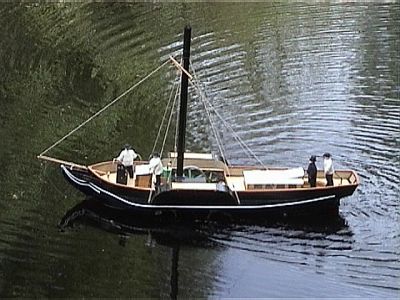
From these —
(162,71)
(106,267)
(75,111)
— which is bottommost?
(106,267)

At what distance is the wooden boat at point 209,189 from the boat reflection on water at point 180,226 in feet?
0.99

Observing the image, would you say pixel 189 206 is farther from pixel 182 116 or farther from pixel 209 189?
pixel 182 116

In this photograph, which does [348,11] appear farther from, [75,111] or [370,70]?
[75,111]

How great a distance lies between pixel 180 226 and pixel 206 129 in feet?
25.3

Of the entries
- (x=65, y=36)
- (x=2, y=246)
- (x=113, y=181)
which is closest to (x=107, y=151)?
(x=113, y=181)

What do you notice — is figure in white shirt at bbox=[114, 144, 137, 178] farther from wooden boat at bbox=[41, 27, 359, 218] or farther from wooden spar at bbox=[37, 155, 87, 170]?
wooden spar at bbox=[37, 155, 87, 170]

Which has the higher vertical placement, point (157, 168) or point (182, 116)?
point (182, 116)

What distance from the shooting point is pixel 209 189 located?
2633 cm

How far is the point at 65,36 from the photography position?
4456cm

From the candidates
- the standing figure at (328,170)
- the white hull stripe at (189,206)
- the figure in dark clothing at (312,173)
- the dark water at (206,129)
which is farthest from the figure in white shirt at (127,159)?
the standing figure at (328,170)

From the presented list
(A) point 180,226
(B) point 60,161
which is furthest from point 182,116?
(B) point 60,161

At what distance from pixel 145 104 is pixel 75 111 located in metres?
3.03

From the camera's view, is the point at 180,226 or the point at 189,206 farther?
the point at 180,226

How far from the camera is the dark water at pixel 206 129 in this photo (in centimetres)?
2420
